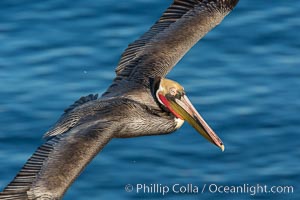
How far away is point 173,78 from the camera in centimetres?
2078

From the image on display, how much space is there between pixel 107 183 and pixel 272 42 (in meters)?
4.10

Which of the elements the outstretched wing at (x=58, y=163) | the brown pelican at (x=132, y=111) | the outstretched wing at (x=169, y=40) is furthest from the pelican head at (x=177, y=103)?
the outstretched wing at (x=58, y=163)

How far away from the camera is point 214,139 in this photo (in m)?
16.8

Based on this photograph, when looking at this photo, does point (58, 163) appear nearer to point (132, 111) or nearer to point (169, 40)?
point (132, 111)

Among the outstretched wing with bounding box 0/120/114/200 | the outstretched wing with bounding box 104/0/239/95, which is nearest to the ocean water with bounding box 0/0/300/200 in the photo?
the outstretched wing with bounding box 104/0/239/95

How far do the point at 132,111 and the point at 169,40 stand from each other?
4.14 ft

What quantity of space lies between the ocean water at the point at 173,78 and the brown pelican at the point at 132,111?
6.81 feet

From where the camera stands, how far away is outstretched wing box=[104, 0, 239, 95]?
17.4 meters

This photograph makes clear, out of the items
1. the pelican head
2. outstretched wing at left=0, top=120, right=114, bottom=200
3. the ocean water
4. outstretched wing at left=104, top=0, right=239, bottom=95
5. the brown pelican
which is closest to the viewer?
outstretched wing at left=0, top=120, right=114, bottom=200

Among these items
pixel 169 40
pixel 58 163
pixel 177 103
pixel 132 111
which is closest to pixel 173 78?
pixel 169 40

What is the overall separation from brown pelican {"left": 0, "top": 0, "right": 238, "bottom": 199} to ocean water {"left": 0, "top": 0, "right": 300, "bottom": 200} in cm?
207

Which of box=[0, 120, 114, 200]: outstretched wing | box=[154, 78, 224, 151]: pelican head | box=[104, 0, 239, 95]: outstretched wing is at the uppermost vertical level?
box=[104, 0, 239, 95]: outstretched wing

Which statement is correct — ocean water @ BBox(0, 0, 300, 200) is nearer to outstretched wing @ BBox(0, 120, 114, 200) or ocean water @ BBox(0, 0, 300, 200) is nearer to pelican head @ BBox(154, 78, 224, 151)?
pelican head @ BBox(154, 78, 224, 151)

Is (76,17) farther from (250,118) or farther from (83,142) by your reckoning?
(83,142)
